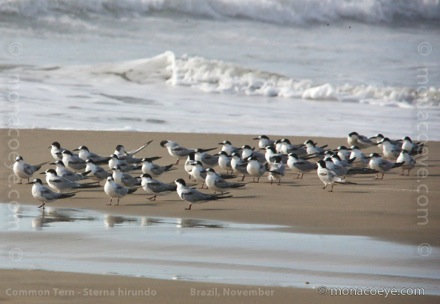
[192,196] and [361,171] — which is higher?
[361,171]

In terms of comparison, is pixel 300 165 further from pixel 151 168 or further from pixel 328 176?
pixel 151 168

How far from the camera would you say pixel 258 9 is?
2939cm

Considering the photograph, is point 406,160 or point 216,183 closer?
point 216,183

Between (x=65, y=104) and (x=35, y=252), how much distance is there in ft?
33.3

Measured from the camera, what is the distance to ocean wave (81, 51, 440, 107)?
69.5ft

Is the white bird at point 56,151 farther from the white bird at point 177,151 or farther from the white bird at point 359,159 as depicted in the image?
the white bird at point 359,159

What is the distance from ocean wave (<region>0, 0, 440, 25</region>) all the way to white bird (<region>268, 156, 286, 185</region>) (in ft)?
49.2

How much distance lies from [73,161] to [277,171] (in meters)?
2.47

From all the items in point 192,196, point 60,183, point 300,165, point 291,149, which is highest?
point 291,149

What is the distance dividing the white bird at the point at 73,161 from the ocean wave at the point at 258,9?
45.3 ft

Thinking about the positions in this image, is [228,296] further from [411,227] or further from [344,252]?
[411,227]

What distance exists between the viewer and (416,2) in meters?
31.1

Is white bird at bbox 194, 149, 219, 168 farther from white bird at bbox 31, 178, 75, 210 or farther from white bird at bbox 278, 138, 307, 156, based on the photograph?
white bird at bbox 31, 178, 75, 210

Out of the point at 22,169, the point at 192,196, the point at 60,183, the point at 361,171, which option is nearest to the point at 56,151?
the point at 22,169
